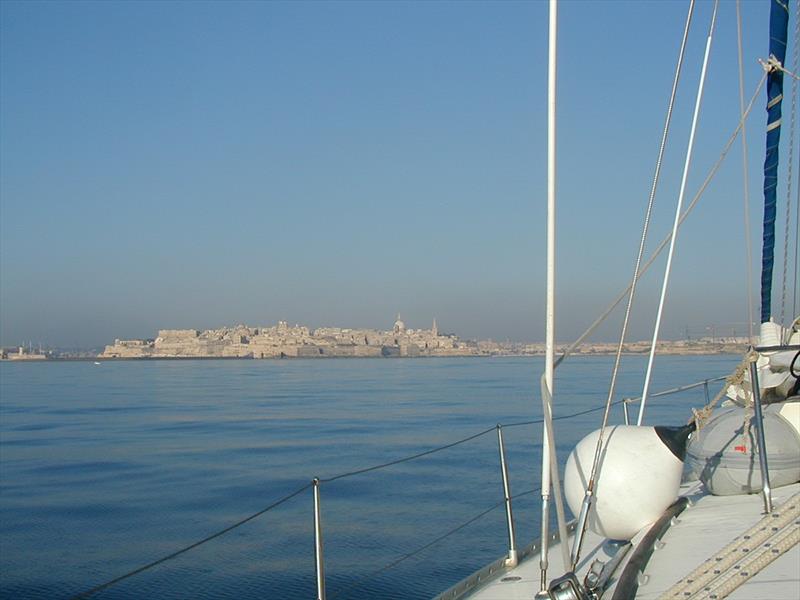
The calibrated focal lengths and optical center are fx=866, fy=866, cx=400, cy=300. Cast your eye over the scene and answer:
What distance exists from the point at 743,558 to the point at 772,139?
12.4 feet

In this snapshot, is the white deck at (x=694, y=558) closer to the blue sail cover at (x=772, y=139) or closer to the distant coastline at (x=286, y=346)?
the blue sail cover at (x=772, y=139)

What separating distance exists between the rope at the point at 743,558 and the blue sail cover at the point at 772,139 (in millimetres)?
3347

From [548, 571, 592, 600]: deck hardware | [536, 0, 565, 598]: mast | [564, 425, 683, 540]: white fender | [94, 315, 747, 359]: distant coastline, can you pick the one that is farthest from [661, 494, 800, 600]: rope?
[94, 315, 747, 359]: distant coastline

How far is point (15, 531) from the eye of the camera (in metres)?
9.06

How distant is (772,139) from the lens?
18.0 ft

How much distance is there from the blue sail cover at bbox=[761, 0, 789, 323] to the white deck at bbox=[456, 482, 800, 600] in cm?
234

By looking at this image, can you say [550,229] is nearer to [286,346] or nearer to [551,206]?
[551,206]

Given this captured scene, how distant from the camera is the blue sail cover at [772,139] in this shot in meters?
5.16

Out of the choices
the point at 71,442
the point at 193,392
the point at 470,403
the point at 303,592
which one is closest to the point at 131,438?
the point at 71,442

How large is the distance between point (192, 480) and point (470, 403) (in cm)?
1514

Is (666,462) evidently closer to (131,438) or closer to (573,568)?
(573,568)

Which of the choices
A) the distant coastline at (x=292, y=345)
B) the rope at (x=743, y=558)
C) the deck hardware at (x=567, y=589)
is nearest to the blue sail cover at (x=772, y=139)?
the rope at (x=743, y=558)

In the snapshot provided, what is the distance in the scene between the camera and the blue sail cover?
516 centimetres

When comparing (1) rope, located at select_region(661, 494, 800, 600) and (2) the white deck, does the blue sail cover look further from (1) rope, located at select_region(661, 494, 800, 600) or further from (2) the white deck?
(1) rope, located at select_region(661, 494, 800, 600)
